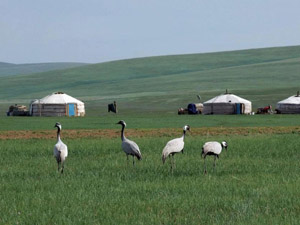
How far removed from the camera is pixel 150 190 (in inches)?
687

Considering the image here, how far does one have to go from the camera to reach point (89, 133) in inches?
1778

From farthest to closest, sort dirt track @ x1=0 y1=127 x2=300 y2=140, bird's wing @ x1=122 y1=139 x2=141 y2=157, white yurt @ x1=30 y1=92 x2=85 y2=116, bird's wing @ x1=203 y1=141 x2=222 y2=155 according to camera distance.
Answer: white yurt @ x1=30 y1=92 x2=85 y2=116, dirt track @ x1=0 y1=127 x2=300 y2=140, bird's wing @ x1=122 y1=139 x2=141 y2=157, bird's wing @ x1=203 y1=141 x2=222 y2=155

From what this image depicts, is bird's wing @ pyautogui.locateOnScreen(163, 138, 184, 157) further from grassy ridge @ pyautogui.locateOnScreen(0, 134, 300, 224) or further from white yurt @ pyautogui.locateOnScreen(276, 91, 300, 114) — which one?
white yurt @ pyautogui.locateOnScreen(276, 91, 300, 114)

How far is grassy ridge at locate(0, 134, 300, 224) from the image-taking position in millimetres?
13828

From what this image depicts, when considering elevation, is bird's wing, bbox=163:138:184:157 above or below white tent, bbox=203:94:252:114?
below

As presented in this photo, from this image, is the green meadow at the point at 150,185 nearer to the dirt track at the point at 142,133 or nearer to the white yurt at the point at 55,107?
the dirt track at the point at 142,133

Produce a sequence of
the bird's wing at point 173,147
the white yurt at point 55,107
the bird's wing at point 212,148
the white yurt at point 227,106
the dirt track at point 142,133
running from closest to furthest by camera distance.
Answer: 1. the bird's wing at point 212,148
2. the bird's wing at point 173,147
3. the dirt track at point 142,133
4. the white yurt at point 227,106
5. the white yurt at point 55,107

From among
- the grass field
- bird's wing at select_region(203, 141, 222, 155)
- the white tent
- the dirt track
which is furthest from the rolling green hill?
bird's wing at select_region(203, 141, 222, 155)

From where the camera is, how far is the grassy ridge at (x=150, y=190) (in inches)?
544

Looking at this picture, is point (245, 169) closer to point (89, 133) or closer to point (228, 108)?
point (89, 133)

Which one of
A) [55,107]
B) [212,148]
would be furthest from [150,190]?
[55,107]

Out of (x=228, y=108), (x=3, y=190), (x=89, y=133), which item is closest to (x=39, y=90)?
(x=228, y=108)

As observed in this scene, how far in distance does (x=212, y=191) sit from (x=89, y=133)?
28.5 meters

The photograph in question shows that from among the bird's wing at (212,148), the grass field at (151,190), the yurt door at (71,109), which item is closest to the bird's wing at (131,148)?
the grass field at (151,190)
